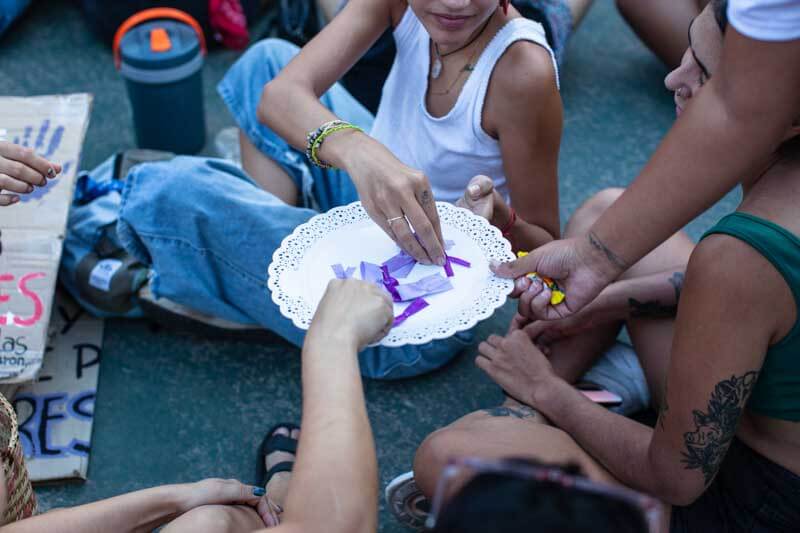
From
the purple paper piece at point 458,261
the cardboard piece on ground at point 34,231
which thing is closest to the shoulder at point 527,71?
the purple paper piece at point 458,261

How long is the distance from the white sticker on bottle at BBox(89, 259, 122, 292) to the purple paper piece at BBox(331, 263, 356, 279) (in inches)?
36.2

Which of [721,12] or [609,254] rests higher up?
[721,12]

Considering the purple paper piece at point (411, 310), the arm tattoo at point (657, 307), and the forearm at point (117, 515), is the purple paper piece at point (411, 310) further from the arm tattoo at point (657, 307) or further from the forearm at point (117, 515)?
the arm tattoo at point (657, 307)

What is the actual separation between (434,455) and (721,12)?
940 mm

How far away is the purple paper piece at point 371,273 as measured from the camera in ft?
5.22

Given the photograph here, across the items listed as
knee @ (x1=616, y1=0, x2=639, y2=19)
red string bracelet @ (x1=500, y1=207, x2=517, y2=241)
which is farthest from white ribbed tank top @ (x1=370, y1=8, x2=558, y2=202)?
knee @ (x1=616, y1=0, x2=639, y2=19)

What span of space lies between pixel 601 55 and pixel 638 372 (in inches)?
73.3

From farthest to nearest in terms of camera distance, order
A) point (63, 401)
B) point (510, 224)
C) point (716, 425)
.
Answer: point (63, 401) < point (510, 224) < point (716, 425)

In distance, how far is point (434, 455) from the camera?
5.50ft

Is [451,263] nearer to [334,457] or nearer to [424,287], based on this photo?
[424,287]

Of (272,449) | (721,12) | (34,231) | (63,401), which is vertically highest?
(721,12)

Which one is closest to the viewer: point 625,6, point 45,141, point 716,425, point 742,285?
point 742,285

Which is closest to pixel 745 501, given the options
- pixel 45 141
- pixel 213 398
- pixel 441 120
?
pixel 441 120

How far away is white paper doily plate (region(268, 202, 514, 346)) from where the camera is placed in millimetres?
1479
